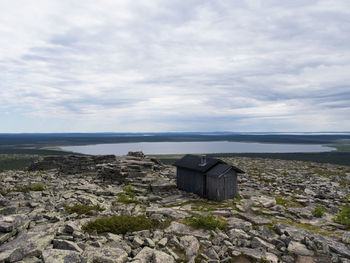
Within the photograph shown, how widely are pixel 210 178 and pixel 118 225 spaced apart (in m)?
9.72

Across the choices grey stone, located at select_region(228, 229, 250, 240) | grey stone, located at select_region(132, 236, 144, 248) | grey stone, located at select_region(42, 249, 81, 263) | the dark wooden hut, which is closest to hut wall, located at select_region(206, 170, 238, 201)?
the dark wooden hut

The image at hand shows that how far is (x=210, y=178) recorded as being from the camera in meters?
18.1

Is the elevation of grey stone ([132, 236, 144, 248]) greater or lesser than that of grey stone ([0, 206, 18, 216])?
lesser

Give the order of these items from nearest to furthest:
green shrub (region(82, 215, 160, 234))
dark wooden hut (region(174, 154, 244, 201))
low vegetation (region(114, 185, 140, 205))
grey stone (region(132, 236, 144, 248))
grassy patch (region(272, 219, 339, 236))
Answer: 1. grey stone (region(132, 236, 144, 248))
2. green shrub (region(82, 215, 160, 234))
3. grassy patch (region(272, 219, 339, 236))
4. low vegetation (region(114, 185, 140, 205))
5. dark wooden hut (region(174, 154, 244, 201))

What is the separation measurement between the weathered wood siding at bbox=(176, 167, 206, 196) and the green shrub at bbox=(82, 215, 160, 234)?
8.54m

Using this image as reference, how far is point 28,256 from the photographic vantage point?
7.48 metres

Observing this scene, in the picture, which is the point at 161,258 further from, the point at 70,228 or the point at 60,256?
the point at 70,228

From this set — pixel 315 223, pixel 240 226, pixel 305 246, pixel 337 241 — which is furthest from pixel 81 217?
pixel 315 223

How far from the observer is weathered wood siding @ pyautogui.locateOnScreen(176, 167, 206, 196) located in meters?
18.8

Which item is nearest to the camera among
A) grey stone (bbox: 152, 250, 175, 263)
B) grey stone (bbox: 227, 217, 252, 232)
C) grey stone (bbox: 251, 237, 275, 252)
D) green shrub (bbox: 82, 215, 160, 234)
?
grey stone (bbox: 152, 250, 175, 263)

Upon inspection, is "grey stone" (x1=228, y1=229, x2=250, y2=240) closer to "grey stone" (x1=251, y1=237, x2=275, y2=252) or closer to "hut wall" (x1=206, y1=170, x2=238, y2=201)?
"grey stone" (x1=251, y1=237, x2=275, y2=252)

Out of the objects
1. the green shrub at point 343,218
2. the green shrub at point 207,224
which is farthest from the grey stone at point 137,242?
the green shrub at point 343,218

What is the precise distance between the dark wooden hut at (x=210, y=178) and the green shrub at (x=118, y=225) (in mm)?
8055

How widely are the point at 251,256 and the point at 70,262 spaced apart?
6.63 meters
